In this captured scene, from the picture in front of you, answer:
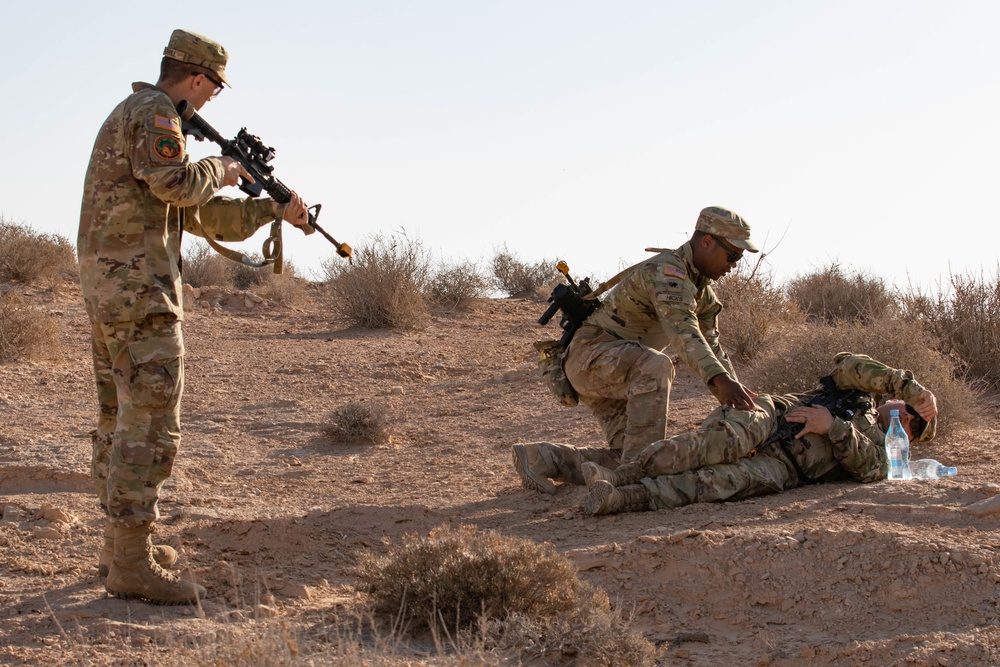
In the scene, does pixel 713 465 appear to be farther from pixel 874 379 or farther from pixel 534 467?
pixel 534 467

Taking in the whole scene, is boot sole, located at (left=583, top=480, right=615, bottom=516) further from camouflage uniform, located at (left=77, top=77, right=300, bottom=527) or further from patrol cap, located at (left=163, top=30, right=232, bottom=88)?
patrol cap, located at (left=163, top=30, right=232, bottom=88)

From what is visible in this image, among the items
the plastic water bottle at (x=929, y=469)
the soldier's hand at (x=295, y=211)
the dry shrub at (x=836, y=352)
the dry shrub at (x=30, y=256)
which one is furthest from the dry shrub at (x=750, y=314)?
the dry shrub at (x=30, y=256)

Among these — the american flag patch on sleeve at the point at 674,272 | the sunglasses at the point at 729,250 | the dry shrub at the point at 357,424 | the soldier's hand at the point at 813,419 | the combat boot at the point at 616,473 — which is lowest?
the combat boot at the point at 616,473

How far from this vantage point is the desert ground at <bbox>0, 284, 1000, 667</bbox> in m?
3.92

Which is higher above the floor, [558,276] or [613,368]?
[558,276]

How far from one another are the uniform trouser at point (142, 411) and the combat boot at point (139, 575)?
61 mm

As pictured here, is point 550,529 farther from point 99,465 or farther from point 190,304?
point 190,304

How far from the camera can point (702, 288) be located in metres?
6.35

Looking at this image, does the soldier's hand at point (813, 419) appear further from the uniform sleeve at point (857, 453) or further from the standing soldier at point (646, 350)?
the standing soldier at point (646, 350)

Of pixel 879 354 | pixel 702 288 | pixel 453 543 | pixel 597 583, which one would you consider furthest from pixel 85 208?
pixel 879 354

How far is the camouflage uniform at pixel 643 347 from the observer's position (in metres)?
5.86

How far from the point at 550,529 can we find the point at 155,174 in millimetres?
2675

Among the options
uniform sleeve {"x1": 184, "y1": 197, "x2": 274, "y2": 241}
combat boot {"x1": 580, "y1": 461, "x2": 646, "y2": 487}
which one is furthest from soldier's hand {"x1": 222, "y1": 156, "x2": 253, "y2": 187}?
combat boot {"x1": 580, "y1": 461, "x2": 646, "y2": 487}

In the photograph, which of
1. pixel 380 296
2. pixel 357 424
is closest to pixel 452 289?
pixel 380 296
